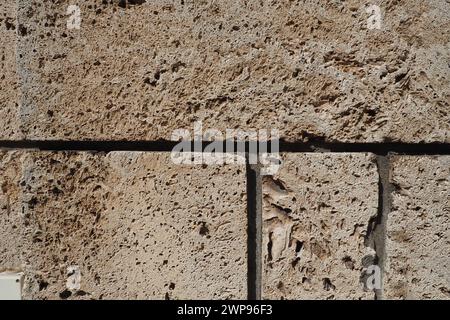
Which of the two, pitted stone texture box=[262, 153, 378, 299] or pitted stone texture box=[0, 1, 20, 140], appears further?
pitted stone texture box=[0, 1, 20, 140]

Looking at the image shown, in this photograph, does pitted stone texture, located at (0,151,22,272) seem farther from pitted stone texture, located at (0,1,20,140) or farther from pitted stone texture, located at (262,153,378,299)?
pitted stone texture, located at (262,153,378,299)

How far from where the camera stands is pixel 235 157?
152 cm

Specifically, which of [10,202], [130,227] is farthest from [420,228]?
[10,202]

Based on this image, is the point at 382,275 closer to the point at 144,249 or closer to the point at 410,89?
the point at 410,89

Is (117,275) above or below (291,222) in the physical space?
below

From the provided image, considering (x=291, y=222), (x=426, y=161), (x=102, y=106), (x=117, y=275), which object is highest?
(x=102, y=106)

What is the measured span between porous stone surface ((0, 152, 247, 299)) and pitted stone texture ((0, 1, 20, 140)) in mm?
140

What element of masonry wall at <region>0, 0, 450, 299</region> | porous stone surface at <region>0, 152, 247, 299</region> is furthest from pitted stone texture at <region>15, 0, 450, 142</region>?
porous stone surface at <region>0, 152, 247, 299</region>

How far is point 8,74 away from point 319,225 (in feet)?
3.68

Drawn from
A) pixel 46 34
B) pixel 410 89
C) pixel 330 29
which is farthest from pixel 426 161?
pixel 46 34

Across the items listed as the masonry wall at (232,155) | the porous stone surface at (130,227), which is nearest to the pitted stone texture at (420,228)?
the masonry wall at (232,155)

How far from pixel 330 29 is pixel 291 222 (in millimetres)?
598

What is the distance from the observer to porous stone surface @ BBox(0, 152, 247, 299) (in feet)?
5.05

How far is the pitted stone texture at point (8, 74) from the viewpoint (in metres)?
1.64
